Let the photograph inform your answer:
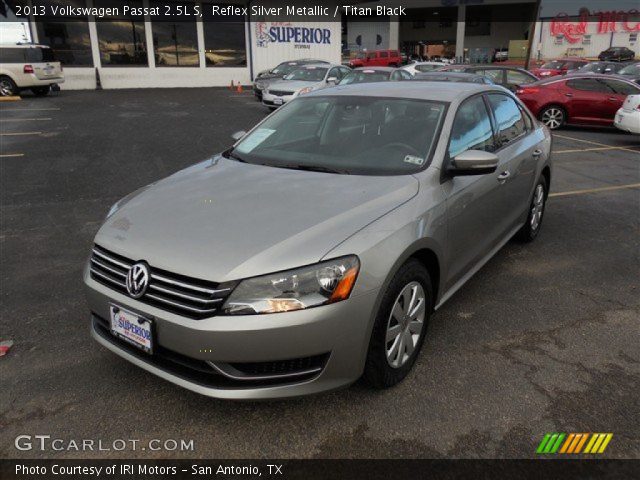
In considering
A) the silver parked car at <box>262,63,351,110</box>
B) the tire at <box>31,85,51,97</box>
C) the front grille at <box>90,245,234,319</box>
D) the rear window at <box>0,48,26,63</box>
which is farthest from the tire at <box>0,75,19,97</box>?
the front grille at <box>90,245,234,319</box>

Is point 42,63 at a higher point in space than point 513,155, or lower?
higher

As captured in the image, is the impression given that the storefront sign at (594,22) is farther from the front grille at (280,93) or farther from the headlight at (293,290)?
the headlight at (293,290)

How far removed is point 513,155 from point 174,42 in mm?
25362

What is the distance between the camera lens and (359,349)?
99.7 inches

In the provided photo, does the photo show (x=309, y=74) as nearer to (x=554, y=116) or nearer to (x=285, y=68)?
(x=285, y=68)

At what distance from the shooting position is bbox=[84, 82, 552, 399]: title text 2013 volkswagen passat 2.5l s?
7.73 feet

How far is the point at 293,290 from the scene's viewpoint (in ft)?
7.74

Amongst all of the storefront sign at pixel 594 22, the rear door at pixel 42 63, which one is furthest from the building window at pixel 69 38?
the storefront sign at pixel 594 22

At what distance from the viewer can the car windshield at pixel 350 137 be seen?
3.39 m

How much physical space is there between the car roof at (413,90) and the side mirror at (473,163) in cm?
65

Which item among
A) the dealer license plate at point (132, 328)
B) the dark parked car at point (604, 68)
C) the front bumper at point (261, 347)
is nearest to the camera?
the front bumper at point (261, 347)

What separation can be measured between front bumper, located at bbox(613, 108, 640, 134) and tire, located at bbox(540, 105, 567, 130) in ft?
6.57

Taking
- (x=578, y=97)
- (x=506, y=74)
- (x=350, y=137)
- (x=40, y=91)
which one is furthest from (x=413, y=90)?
(x=40, y=91)

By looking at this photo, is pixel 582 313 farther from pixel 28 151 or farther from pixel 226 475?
pixel 28 151
